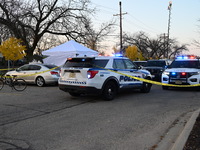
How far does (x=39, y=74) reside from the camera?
13.1 m

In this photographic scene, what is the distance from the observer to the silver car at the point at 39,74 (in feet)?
42.2

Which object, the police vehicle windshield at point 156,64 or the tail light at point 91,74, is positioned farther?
the police vehicle windshield at point 156,64

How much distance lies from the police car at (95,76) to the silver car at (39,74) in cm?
451

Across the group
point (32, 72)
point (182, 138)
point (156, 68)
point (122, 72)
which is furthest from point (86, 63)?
point (156, 68)

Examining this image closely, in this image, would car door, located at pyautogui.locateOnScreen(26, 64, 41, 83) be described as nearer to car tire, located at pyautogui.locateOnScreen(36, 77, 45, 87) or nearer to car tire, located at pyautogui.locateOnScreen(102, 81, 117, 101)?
car tire, located at pyautogui.locateOnScreen(36, 77, 45, 87)

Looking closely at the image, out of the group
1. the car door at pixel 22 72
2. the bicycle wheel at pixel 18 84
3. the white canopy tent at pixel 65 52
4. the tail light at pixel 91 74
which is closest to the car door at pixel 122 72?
the tail light at pixel 91 74

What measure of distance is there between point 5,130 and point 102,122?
2.29 m

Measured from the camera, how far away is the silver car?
12.9m

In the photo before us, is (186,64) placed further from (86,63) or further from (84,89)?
(84,89)

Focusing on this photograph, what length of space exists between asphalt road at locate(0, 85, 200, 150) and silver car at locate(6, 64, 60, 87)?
4.83m

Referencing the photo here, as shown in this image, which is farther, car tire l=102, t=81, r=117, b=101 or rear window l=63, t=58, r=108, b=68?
car tire l=102, t=81, r=117, b=101

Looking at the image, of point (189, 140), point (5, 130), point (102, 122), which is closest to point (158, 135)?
point (189, 140)

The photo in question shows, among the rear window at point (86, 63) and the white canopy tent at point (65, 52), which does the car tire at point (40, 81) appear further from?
the rear window at point (86, 63)

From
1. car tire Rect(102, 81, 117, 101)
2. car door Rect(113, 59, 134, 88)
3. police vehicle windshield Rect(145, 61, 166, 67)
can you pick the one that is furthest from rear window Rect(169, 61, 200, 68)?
car tire Rect(102, 81, 117, 101)
